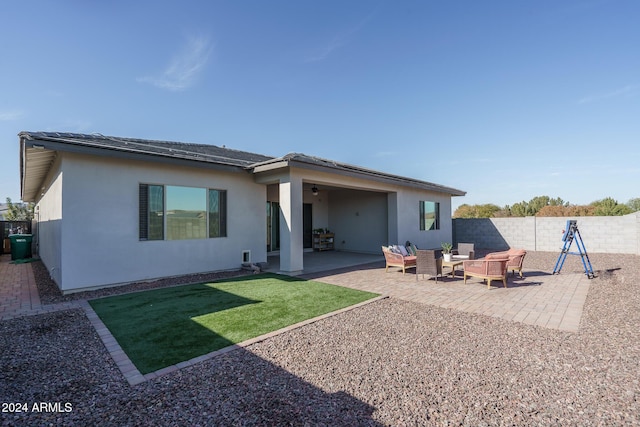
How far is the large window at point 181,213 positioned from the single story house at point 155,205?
0.03m

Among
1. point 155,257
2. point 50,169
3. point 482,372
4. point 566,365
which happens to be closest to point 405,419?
point 482,372

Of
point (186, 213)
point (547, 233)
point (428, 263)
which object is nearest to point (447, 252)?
point (428, 263)

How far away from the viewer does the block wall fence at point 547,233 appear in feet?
47.6

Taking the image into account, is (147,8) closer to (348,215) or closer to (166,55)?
(166,55)

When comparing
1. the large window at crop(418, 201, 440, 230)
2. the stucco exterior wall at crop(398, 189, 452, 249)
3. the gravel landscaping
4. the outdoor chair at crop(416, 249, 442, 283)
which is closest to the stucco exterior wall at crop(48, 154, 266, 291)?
the gravel landscaping

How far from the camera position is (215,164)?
340 inches

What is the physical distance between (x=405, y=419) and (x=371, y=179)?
9.85 m

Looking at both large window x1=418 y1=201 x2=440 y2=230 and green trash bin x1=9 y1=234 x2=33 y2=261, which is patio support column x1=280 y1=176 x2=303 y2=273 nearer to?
large window x1=418 y1=201 x2=440 y2=230

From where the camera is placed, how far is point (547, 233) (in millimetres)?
16656

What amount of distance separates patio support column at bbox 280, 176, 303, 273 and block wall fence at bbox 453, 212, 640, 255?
14566mm

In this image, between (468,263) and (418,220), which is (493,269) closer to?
(468,263)

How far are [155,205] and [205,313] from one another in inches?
165

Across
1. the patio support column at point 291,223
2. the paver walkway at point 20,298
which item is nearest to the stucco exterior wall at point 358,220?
the patio support column at point 291,223

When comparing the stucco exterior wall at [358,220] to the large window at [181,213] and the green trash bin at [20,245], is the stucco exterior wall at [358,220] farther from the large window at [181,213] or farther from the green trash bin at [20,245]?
the green trash bin at [20,245]
